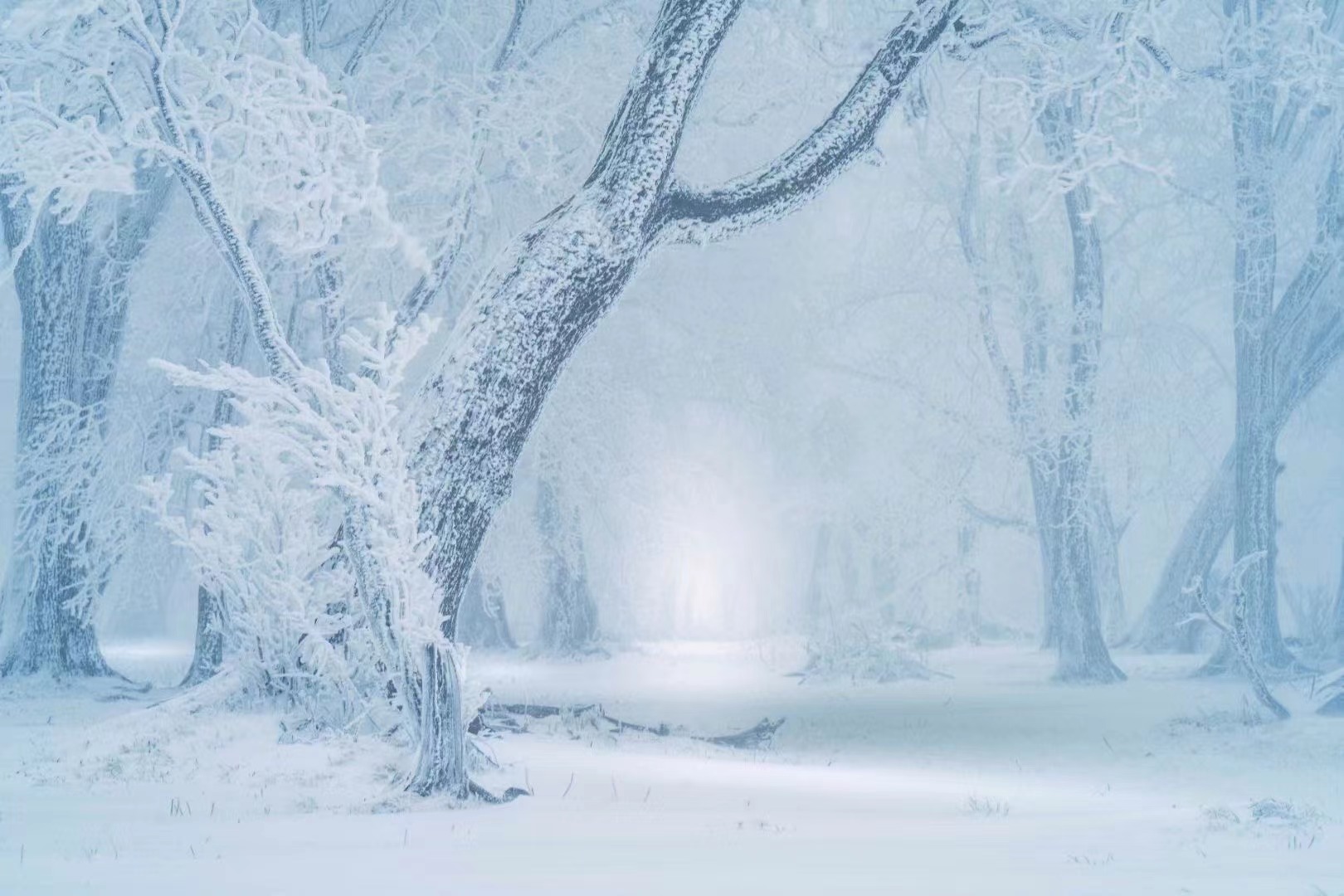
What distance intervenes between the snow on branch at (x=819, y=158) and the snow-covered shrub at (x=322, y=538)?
7.06 feet

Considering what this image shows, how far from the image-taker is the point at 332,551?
8.47m

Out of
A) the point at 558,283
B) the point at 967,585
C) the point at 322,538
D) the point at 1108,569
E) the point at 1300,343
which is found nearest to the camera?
the point at 558,283

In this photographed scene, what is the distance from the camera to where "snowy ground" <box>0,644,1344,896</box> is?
420cm

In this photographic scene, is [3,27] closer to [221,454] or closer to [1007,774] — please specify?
[221,454]

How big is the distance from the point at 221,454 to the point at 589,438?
12.5m

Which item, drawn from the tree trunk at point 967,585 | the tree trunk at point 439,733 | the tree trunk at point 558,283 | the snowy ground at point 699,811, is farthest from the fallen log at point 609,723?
the tree trunk at point 967,585

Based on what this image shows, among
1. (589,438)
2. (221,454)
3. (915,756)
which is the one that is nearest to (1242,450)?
(915,756)

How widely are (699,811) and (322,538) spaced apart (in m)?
3.88

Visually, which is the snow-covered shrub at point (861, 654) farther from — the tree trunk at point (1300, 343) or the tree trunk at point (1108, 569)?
the tree trunk at point (1108, 569)

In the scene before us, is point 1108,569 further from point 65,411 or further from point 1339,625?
point 65,411

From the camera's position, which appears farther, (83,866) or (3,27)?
(3,27)

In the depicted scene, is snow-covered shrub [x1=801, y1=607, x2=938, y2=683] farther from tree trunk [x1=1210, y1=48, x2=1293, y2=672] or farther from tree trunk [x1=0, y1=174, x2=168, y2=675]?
tree trunk [x1=0, y1=174, x2=168, y2=675]

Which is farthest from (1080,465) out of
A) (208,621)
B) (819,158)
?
(208,621)

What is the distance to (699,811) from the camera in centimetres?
602
